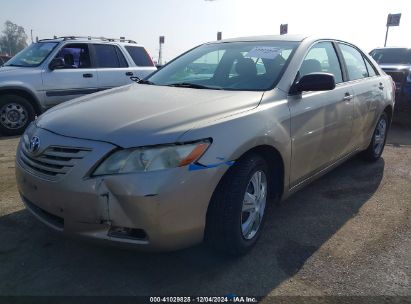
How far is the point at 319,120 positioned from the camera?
338 centimetres

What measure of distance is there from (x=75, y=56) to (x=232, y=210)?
237 inches

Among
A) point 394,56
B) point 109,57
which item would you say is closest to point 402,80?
point 394,56

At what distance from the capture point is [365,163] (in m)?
5.19

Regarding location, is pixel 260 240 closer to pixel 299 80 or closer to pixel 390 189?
pixel 299 80

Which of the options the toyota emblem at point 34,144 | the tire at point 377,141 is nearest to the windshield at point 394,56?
the tire at point 377,141

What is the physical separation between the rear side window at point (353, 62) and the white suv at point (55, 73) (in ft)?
15.9

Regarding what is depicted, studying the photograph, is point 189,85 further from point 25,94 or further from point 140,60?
point 140,60

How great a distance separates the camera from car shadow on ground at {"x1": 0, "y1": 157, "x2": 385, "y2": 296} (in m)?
2.46

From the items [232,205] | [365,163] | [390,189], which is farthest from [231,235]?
[365,163]

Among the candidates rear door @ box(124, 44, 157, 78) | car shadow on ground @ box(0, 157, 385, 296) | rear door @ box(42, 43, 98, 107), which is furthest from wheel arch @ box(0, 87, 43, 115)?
car shadow on ground @ box(0, 157, 385, 296)

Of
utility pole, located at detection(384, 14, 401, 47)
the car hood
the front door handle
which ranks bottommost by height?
the front door handle

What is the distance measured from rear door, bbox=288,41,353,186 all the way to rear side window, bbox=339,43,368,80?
0.24 metres

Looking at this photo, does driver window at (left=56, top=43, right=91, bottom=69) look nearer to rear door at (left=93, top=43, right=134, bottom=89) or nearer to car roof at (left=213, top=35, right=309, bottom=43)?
rear door at (left=93, top=43, right=134, bottom=89)

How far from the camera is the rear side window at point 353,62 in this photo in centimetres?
425
